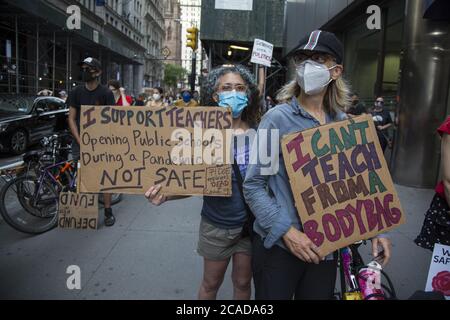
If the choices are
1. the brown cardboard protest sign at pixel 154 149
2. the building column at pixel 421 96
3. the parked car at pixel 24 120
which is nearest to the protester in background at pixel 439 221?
the brown cardboard protest sign at pixel 154 149

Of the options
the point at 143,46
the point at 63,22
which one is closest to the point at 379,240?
the point at 63,22

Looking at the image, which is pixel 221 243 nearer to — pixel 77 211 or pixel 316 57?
pixel 316 57

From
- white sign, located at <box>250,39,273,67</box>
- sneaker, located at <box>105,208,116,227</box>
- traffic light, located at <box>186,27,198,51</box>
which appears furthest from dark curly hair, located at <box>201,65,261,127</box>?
traffic light, located at <box>186,27,198,51</box>

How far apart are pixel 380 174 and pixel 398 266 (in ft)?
8.37

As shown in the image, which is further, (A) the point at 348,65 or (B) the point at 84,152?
→ (A) the point at 348,65

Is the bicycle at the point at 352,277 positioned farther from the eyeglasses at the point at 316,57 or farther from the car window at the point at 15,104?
the car window at the point at 15,104

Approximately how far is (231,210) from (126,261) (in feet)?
6.63

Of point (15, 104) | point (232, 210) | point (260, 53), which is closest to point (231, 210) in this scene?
point (232, 210)

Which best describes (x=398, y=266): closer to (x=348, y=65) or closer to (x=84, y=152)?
(x=84, y=152)

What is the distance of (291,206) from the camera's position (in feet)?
6.12

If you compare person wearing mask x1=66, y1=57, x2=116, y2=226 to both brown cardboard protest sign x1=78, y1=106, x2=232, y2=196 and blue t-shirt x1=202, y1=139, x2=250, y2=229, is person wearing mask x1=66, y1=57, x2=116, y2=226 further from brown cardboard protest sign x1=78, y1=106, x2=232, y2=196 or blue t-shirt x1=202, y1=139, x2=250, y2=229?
blue t-shirt x1=202, y1=139, x2=250, y2=229

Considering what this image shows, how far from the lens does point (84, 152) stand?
227cm

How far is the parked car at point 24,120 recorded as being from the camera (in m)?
9.71

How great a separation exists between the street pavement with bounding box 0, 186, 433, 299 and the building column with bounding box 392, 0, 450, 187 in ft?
7.59
